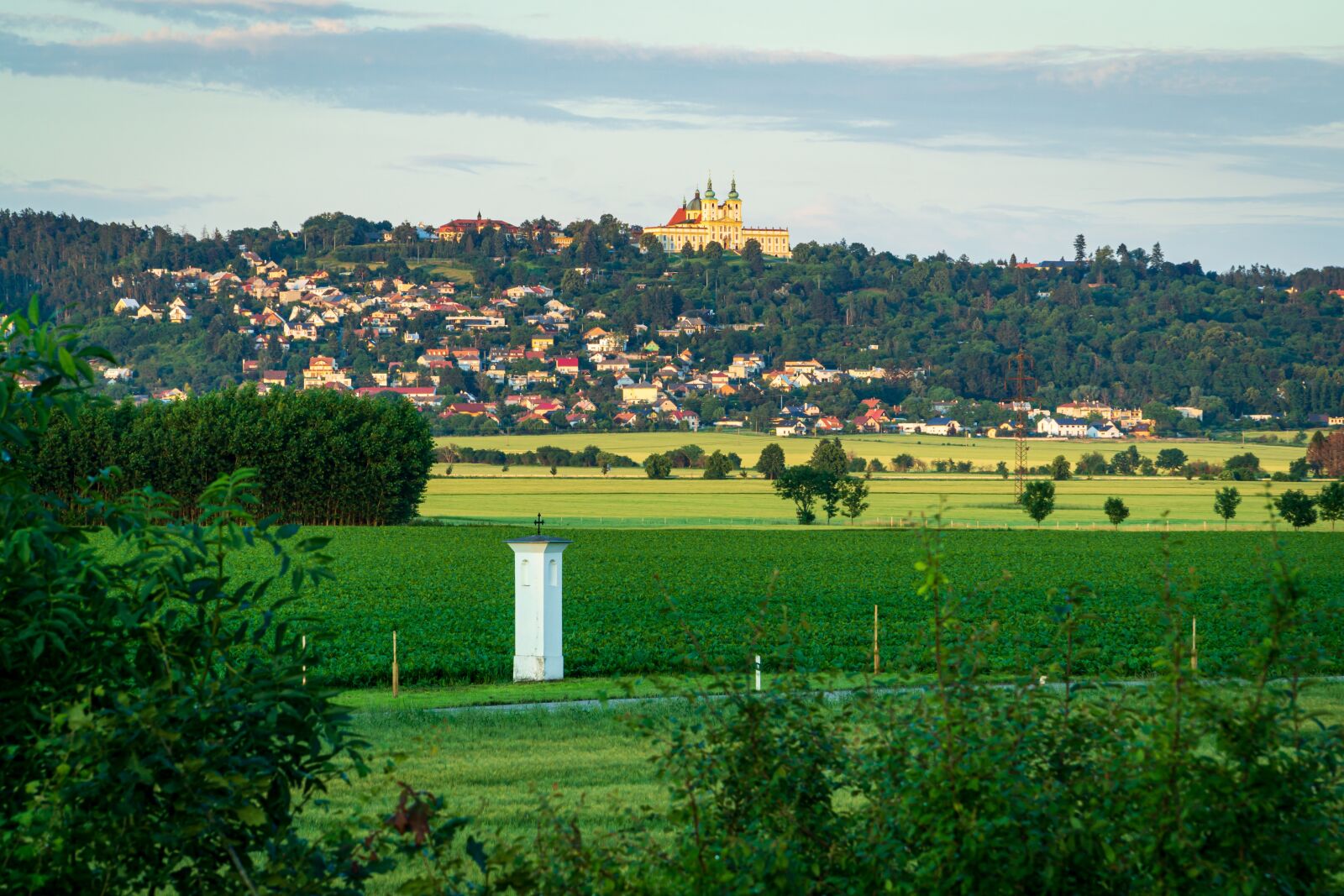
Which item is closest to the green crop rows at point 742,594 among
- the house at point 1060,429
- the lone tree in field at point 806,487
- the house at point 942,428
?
the lone tree in field at point 806,487

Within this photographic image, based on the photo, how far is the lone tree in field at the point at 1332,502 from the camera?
69062mm

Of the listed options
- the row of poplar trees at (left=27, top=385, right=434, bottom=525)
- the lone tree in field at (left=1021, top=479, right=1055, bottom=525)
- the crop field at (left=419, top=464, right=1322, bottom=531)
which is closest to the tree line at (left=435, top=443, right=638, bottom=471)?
the crop field at (left=419, top=464, right=1322, bottom=531)

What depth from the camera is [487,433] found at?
6973 inches

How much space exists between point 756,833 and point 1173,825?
1558mm

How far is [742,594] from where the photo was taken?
3762 centimetres

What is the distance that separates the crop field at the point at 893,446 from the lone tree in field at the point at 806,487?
47.4 metres

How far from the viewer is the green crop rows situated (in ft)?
73.2

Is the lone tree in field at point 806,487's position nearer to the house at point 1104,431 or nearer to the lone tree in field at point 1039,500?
the lone tree in field at point 1039,500

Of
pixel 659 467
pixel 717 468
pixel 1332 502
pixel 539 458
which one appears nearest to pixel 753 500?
pixel 717 468

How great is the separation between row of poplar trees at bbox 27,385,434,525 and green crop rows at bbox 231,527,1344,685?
5062mm

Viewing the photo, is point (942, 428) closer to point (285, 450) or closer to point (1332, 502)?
point (1332, 502)

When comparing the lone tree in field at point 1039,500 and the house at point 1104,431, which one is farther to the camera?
the house at point 1104,431

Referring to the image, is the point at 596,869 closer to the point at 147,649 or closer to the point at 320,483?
the point at 147,649

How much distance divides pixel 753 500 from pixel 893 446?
58463mm
